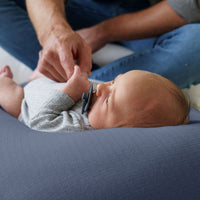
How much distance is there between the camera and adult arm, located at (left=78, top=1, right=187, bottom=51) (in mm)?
1222

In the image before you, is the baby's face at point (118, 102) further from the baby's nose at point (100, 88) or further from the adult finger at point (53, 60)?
the adult finger at point (53, 60)

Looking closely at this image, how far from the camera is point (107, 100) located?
2.37ft

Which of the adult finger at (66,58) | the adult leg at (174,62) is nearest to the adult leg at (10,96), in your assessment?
the adult finger at (66,58)

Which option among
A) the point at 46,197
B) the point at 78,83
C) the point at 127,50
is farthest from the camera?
the point at 127,50

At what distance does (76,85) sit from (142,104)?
0.81 ft

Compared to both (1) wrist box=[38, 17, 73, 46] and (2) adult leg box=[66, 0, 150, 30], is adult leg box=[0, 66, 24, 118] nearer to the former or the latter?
(1) wrist box=[38, 17, 73, 46]

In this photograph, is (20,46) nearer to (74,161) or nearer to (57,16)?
(57,16)

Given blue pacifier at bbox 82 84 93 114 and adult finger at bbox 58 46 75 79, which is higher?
adult finger at bbox 58 46 75 79

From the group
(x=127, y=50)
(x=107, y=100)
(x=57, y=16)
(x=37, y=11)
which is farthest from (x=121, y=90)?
(x=127, y=50)

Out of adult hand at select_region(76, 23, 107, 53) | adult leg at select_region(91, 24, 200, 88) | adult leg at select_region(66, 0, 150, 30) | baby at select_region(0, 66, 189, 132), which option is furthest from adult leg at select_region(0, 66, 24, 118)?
adult leg at select_region(66, 0, 150, 30)

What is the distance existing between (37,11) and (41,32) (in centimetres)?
13

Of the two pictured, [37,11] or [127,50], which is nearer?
[37,11]

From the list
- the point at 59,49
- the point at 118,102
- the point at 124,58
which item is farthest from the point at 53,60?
the point at 124,58

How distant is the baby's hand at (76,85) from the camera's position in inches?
31.0
